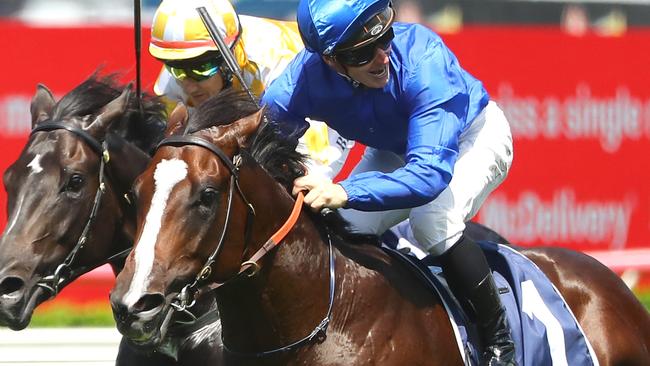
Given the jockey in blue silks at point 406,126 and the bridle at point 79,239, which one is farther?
the bridle at point 79,239

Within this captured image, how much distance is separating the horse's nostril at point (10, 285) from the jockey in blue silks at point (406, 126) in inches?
40.6

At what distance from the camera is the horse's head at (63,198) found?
165 inches

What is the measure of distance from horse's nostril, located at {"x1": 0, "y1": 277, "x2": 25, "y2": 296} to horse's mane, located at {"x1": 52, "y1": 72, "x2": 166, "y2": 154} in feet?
2.19

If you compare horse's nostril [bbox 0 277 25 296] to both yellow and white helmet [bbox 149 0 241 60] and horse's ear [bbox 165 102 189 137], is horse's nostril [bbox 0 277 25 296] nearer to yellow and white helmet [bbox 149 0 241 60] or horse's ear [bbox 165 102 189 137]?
horse's ear [bbox 165 102 189 137]

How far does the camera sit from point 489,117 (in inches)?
171

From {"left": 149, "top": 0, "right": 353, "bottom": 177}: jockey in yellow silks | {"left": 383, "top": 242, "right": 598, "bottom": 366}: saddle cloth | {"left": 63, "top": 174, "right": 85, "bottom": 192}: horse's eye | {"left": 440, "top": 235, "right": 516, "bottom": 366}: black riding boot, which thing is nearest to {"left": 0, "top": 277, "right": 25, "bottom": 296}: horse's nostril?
{"left": 63, "top": 174, "right": 85, "bottom": 192}: horse's eye

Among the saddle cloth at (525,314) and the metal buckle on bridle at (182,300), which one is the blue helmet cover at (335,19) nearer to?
the saddle cloth at (525,314)

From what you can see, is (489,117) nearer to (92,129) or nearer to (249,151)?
(249,151)

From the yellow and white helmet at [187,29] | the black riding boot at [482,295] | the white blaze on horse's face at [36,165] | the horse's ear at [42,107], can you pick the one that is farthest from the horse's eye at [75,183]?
Result: the black riding boot at [482,295]

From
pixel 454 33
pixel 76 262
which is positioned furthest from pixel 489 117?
pixel 454 33

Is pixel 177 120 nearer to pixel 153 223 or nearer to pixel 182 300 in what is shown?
pixel 153 223

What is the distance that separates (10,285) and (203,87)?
118 centimetres

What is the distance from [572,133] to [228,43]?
430 cm

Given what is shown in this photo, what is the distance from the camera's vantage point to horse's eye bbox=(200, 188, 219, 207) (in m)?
3.44
